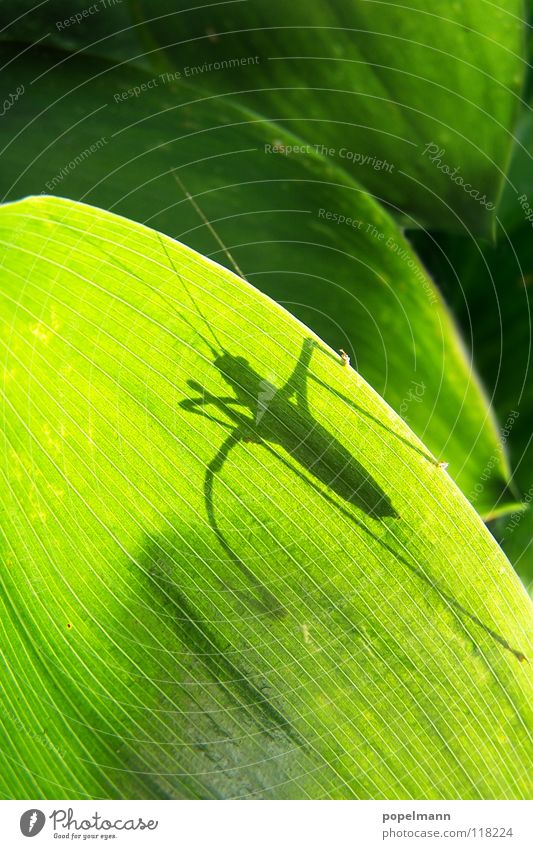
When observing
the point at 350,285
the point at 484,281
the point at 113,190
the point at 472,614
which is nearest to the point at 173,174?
the point at 113,190

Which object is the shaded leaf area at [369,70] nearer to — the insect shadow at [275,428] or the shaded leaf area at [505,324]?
the shaded leaf area at [505,324]

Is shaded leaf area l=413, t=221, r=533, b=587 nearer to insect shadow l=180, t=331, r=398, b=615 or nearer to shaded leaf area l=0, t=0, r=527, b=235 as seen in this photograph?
shaded leaf area l=0, t=0, r=527, b=235

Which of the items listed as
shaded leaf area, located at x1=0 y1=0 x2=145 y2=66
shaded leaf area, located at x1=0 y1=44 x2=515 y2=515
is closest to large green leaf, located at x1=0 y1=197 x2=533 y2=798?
shaded leaf area, located at x1=0 y1=44 x2=515 y2=515
